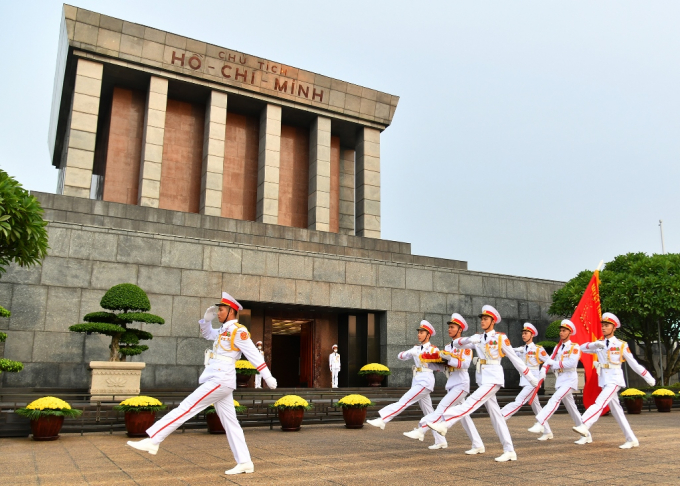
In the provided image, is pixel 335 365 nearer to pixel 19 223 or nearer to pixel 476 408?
pixel 19 223

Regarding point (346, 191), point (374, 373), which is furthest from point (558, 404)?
point (346, 191)

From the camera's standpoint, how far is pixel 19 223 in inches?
455

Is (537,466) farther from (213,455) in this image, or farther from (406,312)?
(406,312)

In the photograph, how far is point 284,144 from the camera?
29562 millimetres

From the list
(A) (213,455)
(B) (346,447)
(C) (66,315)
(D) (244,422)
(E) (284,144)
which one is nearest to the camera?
(A) (213,455)

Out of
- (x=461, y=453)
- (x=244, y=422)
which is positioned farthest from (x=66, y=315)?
(x=461, y=453)

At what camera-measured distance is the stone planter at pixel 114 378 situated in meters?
14.3

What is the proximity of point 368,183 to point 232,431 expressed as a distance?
22.9 meters

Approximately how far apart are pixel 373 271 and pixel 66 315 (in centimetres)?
1025

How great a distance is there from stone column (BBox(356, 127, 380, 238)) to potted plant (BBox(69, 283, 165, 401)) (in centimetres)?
1499

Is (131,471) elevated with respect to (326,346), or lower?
lower

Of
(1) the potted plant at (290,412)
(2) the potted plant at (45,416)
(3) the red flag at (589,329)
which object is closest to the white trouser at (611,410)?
(3) the red flag at (589,329)

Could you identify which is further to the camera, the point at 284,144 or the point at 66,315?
the point at 284,144

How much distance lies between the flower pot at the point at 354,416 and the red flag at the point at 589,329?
15.1 ft
